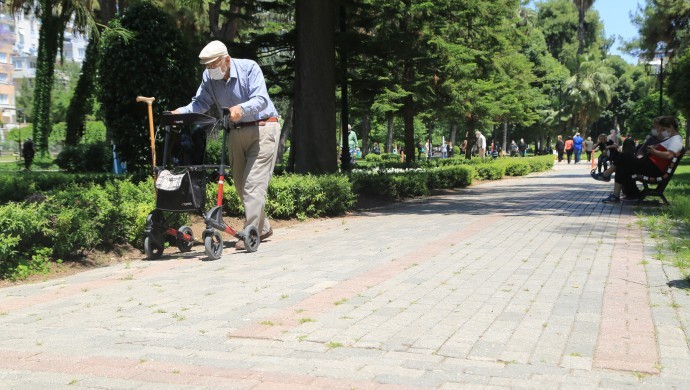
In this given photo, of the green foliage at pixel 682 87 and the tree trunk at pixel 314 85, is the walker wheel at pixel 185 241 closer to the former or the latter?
the tree trunk at pixel 314 85

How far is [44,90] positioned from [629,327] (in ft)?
86.9

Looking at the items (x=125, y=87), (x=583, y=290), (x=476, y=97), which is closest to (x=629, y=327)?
(x=583, y=290)

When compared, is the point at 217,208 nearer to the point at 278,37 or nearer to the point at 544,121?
the point at 278,37

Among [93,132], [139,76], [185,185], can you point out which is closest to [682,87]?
[139,76]

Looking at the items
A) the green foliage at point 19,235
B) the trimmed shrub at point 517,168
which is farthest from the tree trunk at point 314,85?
the trimmed shrub at point 517,168

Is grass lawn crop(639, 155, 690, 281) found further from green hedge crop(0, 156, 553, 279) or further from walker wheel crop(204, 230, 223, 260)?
green hedge crop(0, 156, 553, 279)

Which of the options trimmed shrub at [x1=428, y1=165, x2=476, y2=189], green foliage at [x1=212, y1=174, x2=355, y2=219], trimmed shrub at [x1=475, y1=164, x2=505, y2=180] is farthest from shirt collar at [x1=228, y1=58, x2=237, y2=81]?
trimmed shrub at [x1=475, y1=164, x2=505, y2=180]

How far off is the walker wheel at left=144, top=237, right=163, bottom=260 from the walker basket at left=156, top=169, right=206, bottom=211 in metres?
0.41

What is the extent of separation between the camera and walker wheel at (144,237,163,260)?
6.68 metres

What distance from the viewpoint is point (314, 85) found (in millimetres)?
12469

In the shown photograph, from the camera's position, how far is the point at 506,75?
28484 mm

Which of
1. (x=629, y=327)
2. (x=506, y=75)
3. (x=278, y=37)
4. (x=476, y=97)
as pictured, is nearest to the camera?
(x=629, y=327)

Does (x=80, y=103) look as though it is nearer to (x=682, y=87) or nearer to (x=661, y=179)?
(x=661, y=179)

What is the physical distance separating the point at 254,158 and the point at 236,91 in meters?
0.72
